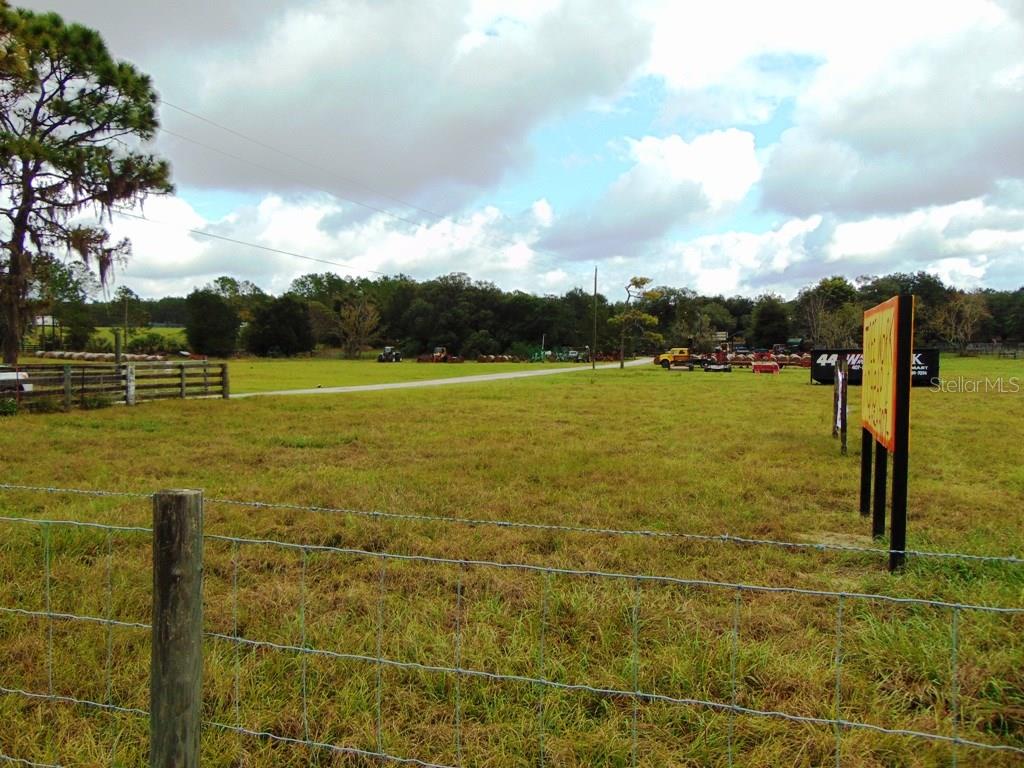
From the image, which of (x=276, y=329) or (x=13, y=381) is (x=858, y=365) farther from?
(x=276, y=329)

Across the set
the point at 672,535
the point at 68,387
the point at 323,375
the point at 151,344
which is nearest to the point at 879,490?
the point at 672,535

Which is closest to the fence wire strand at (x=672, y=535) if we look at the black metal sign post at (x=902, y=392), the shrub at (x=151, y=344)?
the black metal sign post at (x=902, y=392)

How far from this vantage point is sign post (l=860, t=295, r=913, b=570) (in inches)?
164

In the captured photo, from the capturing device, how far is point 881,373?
4.80m

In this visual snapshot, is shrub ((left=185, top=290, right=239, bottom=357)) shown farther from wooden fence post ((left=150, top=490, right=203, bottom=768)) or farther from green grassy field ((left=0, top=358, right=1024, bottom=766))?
wooden fence post ((left=150, top=490, right=203, bottom=768))

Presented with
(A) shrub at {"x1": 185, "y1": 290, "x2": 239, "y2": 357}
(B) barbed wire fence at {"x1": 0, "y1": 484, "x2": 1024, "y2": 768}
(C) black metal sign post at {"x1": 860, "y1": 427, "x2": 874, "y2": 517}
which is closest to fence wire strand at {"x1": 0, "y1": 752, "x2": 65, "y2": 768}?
(B) barbed wire fence at {"x1": 0, "y1": 484, "x2": 1024, "y2": 768}

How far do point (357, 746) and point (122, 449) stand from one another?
8.55 metres

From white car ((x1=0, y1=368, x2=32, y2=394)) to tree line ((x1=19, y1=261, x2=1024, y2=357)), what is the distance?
5529cm

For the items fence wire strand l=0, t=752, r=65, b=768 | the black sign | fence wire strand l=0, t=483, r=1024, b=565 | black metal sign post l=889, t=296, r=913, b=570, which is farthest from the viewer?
the black sign

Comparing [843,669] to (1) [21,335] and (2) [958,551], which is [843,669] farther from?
(1) [21,335]

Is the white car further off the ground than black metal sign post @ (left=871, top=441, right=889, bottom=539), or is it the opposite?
the white car

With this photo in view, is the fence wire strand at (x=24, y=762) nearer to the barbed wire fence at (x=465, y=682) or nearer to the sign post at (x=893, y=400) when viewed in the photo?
the barbed wire fence at (x=465, y=682)

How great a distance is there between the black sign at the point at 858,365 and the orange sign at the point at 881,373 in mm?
1302

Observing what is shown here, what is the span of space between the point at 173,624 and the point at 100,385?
1700cm
